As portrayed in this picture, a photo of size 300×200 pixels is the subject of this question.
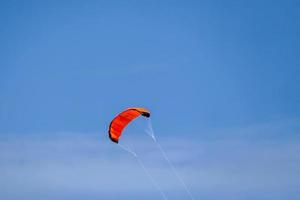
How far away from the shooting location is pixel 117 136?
47.0 meters

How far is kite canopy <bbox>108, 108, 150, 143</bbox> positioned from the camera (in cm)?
4578

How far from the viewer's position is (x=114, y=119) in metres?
46.3

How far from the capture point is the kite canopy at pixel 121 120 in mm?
45781

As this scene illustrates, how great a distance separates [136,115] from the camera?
47375 millimetres

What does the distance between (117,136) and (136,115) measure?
109 inches

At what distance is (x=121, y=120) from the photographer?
47281 mm

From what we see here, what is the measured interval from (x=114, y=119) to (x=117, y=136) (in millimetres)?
1837

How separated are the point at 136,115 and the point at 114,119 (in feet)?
7.81
